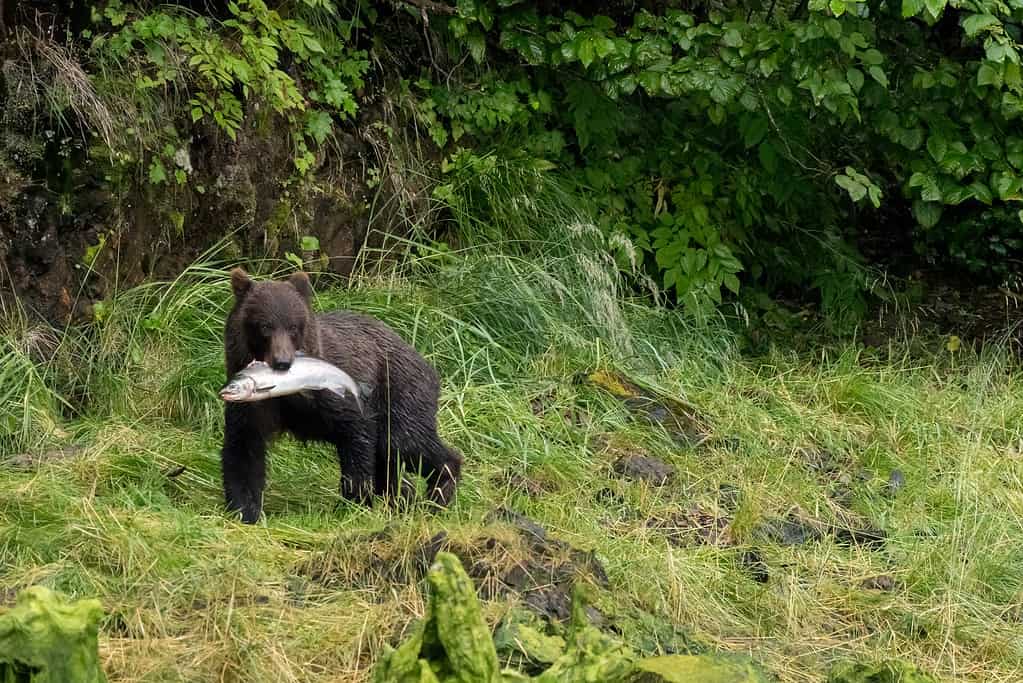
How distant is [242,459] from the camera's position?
18.1 feet

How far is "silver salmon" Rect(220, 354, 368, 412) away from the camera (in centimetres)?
520

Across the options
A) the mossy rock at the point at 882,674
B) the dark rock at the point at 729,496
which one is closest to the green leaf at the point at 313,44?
the dark rock at the point at 729,496

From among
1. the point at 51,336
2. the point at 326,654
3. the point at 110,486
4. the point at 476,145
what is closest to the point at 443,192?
the point at 476,145

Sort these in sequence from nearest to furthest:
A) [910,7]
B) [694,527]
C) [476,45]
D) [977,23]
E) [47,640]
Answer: [47,640] → [694,527] → [910,7] → [977,23] → [476,45]

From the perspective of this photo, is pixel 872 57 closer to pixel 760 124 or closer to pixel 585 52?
pixel 760 124

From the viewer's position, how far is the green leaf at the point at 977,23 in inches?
277

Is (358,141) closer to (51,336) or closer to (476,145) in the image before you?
(476,145)

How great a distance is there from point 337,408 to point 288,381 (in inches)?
13.4

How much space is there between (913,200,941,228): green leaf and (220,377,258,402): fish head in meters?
4.44

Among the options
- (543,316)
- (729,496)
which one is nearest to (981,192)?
(543,316)

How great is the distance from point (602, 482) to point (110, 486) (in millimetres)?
1987

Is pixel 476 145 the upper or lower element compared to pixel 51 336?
upper

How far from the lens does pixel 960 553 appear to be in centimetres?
551

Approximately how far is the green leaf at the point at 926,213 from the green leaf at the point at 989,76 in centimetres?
93
